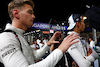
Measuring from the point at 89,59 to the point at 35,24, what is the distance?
8.60 m

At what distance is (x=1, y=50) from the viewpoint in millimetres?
836

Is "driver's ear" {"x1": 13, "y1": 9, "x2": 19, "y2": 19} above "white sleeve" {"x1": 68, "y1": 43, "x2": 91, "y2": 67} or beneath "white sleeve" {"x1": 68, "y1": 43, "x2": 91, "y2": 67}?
above

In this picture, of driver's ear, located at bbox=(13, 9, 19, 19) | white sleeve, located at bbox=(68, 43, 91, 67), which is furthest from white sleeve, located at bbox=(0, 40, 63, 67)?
white sleeve, located at bbox=(68, 43, 91, 67)

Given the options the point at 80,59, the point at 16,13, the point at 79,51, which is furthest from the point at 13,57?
the point at 79,51

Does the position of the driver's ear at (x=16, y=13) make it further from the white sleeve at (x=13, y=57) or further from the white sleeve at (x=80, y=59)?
the white sleeve at (x=80, y=59)

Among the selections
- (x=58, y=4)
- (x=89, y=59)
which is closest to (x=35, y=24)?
(x=58, y=4)

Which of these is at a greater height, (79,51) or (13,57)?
(13,57)

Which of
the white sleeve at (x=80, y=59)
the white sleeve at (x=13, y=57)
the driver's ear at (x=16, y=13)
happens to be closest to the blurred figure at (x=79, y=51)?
the white sleeve at (x=80, y=59)

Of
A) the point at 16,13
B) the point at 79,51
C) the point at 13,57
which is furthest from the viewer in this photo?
the point at 79,51

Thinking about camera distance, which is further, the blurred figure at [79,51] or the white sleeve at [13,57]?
the blurred figure at [79,51]

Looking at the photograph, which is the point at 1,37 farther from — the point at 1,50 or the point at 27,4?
the point at 27,4

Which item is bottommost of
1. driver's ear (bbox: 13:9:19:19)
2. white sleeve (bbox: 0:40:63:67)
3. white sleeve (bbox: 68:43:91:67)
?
white sleeve (bbox: 68:43:91:67)

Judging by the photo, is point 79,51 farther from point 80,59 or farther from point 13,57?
point 13,57

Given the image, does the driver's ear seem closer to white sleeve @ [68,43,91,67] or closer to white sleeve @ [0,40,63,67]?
white sleeve @ [0,40,63,67]
